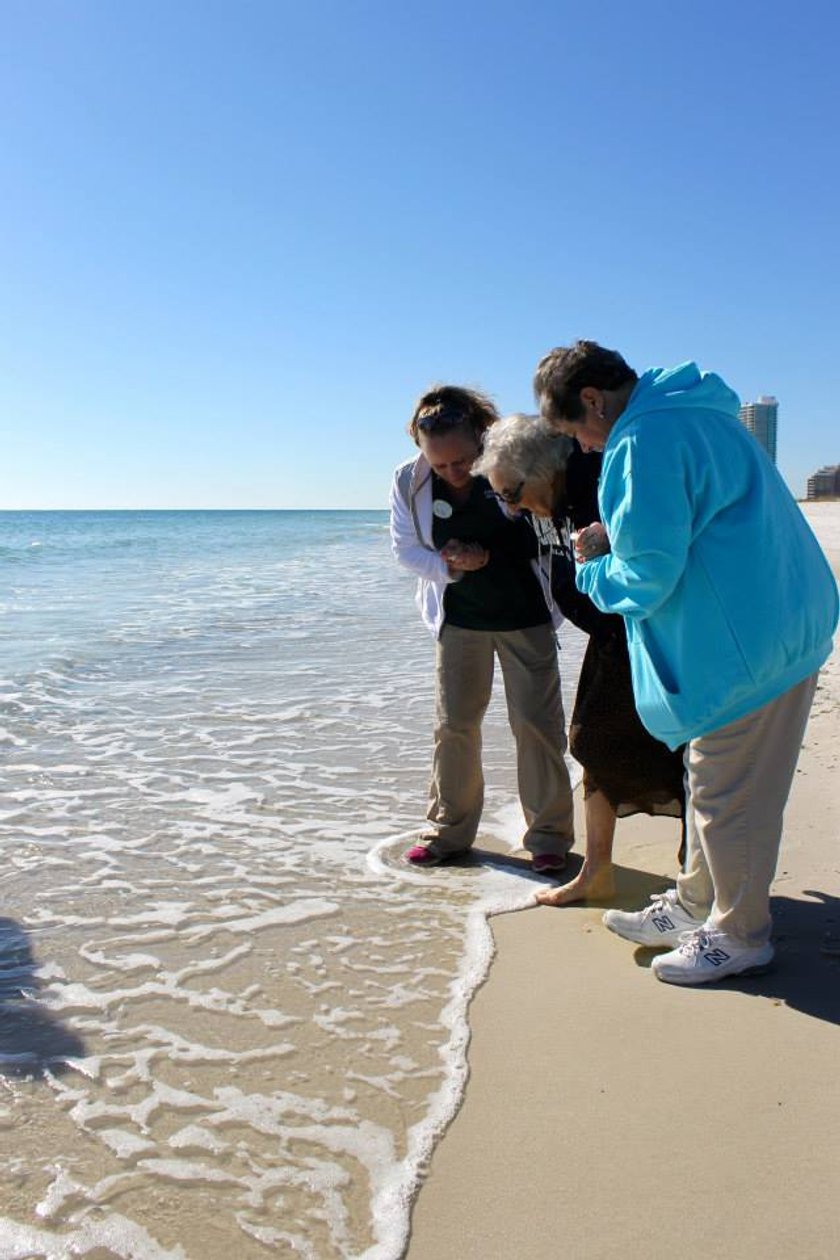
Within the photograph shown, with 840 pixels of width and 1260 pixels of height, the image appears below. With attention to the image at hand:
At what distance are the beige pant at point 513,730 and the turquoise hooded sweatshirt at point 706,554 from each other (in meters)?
1.34

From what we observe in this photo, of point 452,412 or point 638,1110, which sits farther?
point 452,412

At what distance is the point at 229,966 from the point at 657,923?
1370mm

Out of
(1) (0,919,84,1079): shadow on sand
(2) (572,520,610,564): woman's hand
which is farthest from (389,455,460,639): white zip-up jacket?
(1) (0,919,84,1079): shadow on sand

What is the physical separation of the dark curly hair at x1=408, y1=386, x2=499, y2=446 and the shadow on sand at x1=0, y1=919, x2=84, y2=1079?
2.33 m

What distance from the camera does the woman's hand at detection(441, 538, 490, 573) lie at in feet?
13.4

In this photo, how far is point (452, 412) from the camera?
3986mm

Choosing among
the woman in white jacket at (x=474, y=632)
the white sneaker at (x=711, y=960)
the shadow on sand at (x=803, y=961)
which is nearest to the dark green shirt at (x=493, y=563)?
the woman in white jacket at (x=474, y=632)

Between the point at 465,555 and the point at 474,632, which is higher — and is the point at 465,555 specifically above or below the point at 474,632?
above

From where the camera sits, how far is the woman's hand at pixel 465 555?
13.4 ft

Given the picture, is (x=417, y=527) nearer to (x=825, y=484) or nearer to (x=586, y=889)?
(x=586, y=889)

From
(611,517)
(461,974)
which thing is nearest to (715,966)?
(461,974)

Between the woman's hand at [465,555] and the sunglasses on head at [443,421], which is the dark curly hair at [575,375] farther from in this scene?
the woman's hand at [465,555]

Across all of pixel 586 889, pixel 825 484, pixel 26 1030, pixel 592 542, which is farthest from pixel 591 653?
pixel 825 484

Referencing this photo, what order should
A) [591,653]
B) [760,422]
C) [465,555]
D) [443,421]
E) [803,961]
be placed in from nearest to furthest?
[803,961] → [591,653] → [443,421] → [465,555] → [760,422]
